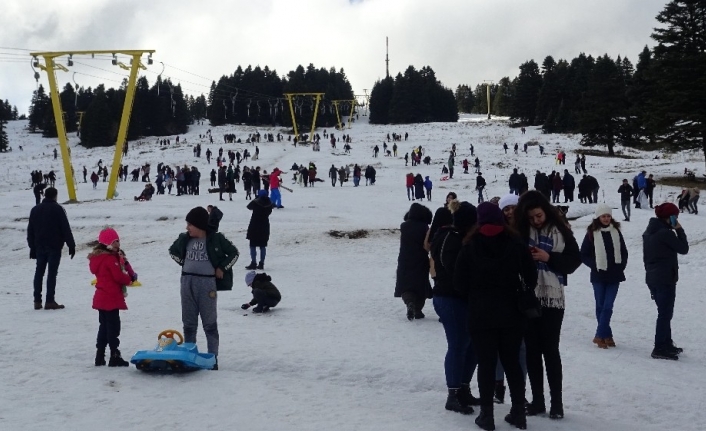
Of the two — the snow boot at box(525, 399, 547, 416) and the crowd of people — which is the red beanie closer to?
the crowd of people

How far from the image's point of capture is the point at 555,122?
3194 inches

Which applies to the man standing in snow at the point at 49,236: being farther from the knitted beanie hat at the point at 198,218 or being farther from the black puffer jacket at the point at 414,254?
the black puffer jacket at the point at 414,254

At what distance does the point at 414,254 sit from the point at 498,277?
4.19m

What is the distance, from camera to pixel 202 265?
660cm

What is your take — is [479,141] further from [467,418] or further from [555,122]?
[467,418]

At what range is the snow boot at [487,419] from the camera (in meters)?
4.92

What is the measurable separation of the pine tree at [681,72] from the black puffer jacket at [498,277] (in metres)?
33.0

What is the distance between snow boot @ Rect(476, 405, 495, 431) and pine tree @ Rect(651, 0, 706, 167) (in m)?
33.2

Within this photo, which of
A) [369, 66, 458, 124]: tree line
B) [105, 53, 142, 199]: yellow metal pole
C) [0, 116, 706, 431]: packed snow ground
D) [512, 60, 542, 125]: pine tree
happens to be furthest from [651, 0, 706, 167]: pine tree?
[369, 66, 458, 124]: tree line

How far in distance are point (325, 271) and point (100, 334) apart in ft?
26.3

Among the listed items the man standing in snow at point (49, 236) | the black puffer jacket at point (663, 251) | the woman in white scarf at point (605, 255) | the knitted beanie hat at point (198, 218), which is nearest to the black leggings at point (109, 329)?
the knitted beanie hat at point (198, 218)

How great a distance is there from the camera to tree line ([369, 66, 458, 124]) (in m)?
116

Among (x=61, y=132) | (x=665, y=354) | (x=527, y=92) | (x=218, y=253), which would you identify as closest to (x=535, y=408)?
(x=218, y=253)

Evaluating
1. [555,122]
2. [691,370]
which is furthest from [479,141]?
[691,370]
